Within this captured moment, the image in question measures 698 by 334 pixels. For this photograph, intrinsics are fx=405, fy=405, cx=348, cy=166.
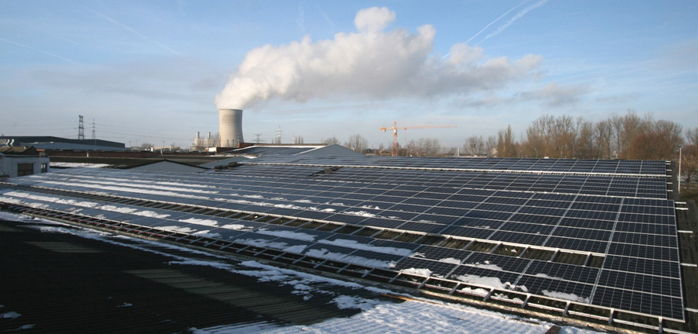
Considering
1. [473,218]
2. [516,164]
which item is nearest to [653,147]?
[516,164]

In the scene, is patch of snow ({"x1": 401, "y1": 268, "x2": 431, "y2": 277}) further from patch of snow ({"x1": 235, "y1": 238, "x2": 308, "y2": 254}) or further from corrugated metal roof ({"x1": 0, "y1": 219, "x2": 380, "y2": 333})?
patch of snow ({"x1": 235, "y1": 238, "x2": 308, "y2": 254})

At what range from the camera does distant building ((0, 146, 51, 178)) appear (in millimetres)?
46222

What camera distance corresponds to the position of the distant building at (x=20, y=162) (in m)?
46.2

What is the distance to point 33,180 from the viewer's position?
36938mm

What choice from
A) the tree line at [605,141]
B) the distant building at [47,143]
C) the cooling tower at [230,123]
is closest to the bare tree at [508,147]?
the tree line at [605,141]

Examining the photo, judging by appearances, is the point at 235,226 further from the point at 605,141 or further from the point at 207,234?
the point at 605,141

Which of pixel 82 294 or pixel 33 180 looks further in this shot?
pixel 33 180

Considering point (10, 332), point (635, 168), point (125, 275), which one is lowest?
point (125, 275)

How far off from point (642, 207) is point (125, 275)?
18798 millimetres

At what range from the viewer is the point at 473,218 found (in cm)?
1686

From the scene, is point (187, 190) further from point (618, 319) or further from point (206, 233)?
point (618, 319)

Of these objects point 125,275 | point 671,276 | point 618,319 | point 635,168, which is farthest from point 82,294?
point 635,168

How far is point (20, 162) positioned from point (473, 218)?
53.9 metres

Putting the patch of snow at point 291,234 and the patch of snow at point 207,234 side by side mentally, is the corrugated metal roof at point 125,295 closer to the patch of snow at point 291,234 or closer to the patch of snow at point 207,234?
the patch of snow at point 207,234
